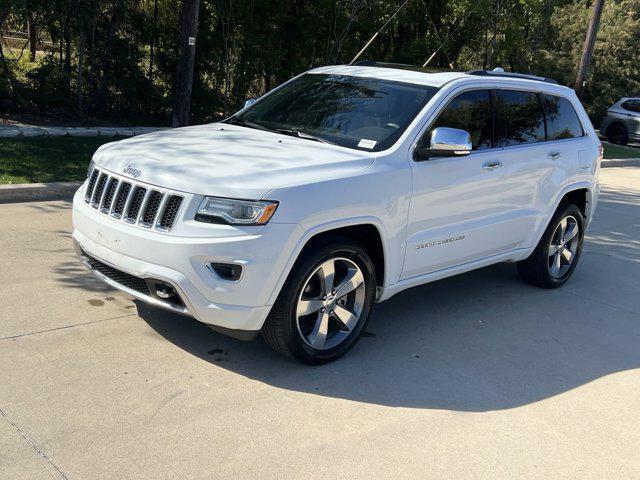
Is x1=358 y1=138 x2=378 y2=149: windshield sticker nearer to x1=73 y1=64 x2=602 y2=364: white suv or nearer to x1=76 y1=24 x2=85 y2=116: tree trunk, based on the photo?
x1=73 y1=64 x2=602 y2=364: white suv

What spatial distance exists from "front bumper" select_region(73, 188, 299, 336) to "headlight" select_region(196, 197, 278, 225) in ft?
0.18

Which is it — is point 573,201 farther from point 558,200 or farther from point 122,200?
point 122,200

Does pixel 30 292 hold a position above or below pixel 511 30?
below

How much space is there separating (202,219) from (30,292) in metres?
1.93

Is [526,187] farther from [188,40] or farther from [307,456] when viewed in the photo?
[188,40]

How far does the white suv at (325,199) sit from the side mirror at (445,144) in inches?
0.4

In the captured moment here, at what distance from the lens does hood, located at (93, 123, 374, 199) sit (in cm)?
423

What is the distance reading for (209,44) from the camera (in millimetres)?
13211

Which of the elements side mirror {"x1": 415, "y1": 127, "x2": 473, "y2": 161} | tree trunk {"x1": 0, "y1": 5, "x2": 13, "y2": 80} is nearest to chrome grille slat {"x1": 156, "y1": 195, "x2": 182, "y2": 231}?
side mirror {"x1": 415, "y1": 127, "x2": 473, "y2": 161}

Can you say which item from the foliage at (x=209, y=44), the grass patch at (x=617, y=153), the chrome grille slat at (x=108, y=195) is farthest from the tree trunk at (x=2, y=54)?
the grass patch at (x=617, y=153)

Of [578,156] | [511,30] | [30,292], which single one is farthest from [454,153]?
[511,30]

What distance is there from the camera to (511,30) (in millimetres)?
18734

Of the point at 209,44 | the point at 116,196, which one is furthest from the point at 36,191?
the point at 209,44

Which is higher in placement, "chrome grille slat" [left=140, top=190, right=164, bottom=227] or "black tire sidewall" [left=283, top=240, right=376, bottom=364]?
"chrome grille slat" [left=140, top=190, right=164, bottom=227]
